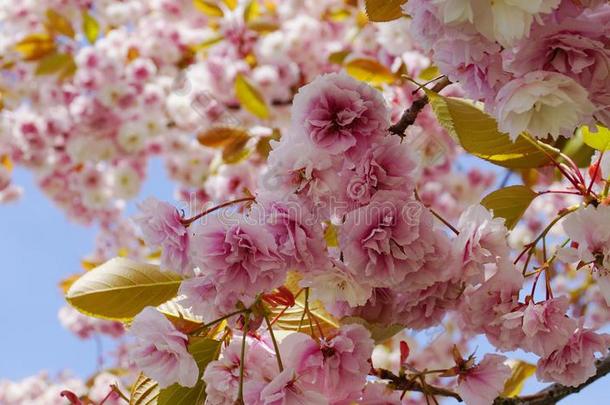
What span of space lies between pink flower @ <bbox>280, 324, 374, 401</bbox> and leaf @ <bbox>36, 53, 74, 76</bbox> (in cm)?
315

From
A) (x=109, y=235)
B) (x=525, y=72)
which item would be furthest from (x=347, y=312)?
(x=109, y=235)

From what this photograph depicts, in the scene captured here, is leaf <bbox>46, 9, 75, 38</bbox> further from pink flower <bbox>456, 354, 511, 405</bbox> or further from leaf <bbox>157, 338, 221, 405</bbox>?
pink flower <bbox>456, 354, 511, 405</bbox>

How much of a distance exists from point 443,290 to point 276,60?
331 centimetres

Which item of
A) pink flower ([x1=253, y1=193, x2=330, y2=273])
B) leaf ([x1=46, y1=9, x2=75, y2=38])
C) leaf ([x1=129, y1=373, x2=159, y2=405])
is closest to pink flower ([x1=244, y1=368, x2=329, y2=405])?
pink flower ([x1=253, y1=193, x2=330, y2=273])

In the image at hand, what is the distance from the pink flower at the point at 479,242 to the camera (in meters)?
0.83

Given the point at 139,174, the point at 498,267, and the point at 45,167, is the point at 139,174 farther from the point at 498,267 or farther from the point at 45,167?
the point at 498,267

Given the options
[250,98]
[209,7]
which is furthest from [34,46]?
[250,98]

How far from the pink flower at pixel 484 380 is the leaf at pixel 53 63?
320 cm

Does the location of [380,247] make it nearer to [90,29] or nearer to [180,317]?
[180,317]

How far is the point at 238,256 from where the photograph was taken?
0.77 meters

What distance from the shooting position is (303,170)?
797 millimetres

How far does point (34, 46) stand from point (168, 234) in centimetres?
328

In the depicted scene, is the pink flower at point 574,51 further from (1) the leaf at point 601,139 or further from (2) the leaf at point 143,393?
(2) the leaf at point 143,393

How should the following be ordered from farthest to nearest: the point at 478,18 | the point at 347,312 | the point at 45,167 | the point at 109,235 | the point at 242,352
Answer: the point at 109,235 → the point at 45,167 → the point at 347,312 → the point at 242,352 → the point at 478,18
